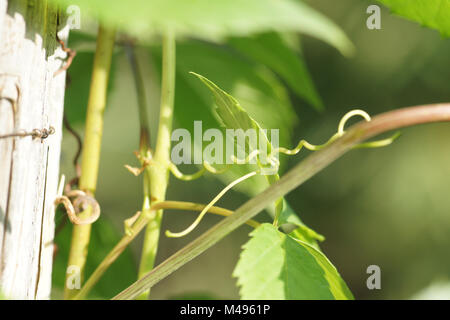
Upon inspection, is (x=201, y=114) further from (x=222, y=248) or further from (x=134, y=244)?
(x=222, y=248)

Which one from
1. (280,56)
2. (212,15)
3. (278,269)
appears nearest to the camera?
(212,15)

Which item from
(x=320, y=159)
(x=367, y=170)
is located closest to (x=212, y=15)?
(x=320, y=159)

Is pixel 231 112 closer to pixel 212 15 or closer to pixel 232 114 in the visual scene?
pixel 232 114

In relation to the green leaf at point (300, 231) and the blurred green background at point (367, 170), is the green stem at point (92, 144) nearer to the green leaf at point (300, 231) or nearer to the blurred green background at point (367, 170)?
the green leaf at point (300, 231)

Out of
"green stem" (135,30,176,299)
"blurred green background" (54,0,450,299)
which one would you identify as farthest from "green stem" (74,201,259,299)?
"blurred green background" (54,0,450,299)

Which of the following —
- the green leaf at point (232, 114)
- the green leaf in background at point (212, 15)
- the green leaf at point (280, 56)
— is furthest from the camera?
the green leaf at point (280, 56)

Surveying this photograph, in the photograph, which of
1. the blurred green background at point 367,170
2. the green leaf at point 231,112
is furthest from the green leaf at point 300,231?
the blurred green background at point 367,170

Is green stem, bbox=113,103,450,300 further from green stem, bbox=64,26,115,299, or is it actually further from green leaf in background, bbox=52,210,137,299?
green leaf in background, bbox=52,210,137,299
